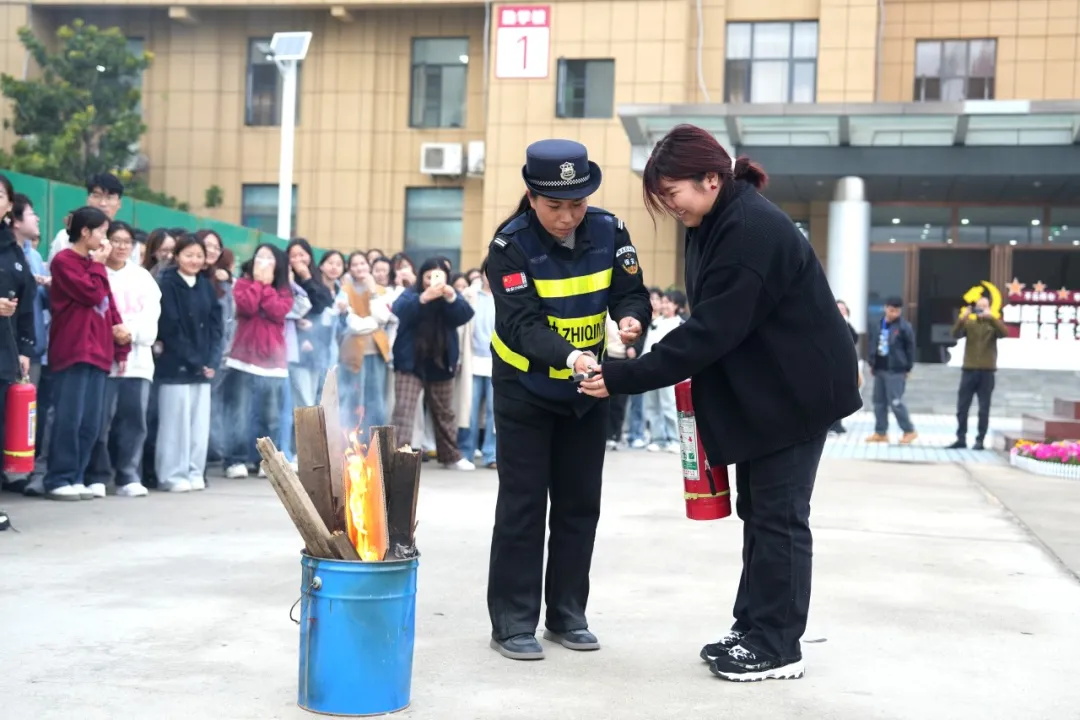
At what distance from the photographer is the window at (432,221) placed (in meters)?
30.2

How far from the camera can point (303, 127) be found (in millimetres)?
30234

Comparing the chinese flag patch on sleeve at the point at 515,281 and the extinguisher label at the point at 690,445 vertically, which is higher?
the chinese flag patch on sleeve at the point at 515,281

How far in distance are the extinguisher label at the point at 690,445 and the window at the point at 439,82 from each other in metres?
25.8

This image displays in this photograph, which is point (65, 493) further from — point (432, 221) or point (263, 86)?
point (263, 86)

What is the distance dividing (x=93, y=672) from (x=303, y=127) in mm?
26988

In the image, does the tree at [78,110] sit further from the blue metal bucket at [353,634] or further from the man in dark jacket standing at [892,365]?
the blue metal bucket at [353,634]


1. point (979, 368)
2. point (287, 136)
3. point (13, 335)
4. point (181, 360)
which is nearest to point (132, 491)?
point (181, 360)

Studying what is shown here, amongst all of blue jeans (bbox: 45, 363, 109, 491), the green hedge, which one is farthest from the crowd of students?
the green hedge

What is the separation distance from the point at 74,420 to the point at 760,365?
5.44m

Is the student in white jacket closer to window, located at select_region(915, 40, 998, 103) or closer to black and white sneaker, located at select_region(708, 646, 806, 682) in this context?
black and white sneaker, located at select_region(708, 646, 806, 682)

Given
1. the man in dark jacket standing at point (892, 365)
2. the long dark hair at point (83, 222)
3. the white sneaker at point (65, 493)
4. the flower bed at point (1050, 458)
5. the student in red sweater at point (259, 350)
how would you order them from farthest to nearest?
the man in dark jacket standing at point (892, 365) → the flower bed at point (1050, 458) → the student in red sweater at point (259, 350) → the white sneaker at point (65, 493) → the long dark hair at point (83, 222)

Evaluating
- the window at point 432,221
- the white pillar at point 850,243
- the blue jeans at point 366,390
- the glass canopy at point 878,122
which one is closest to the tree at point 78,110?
the window at point 432,221

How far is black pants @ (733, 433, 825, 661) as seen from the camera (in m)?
4.58

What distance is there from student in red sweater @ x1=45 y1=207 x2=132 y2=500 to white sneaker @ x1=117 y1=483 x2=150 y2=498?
1.00 feet
